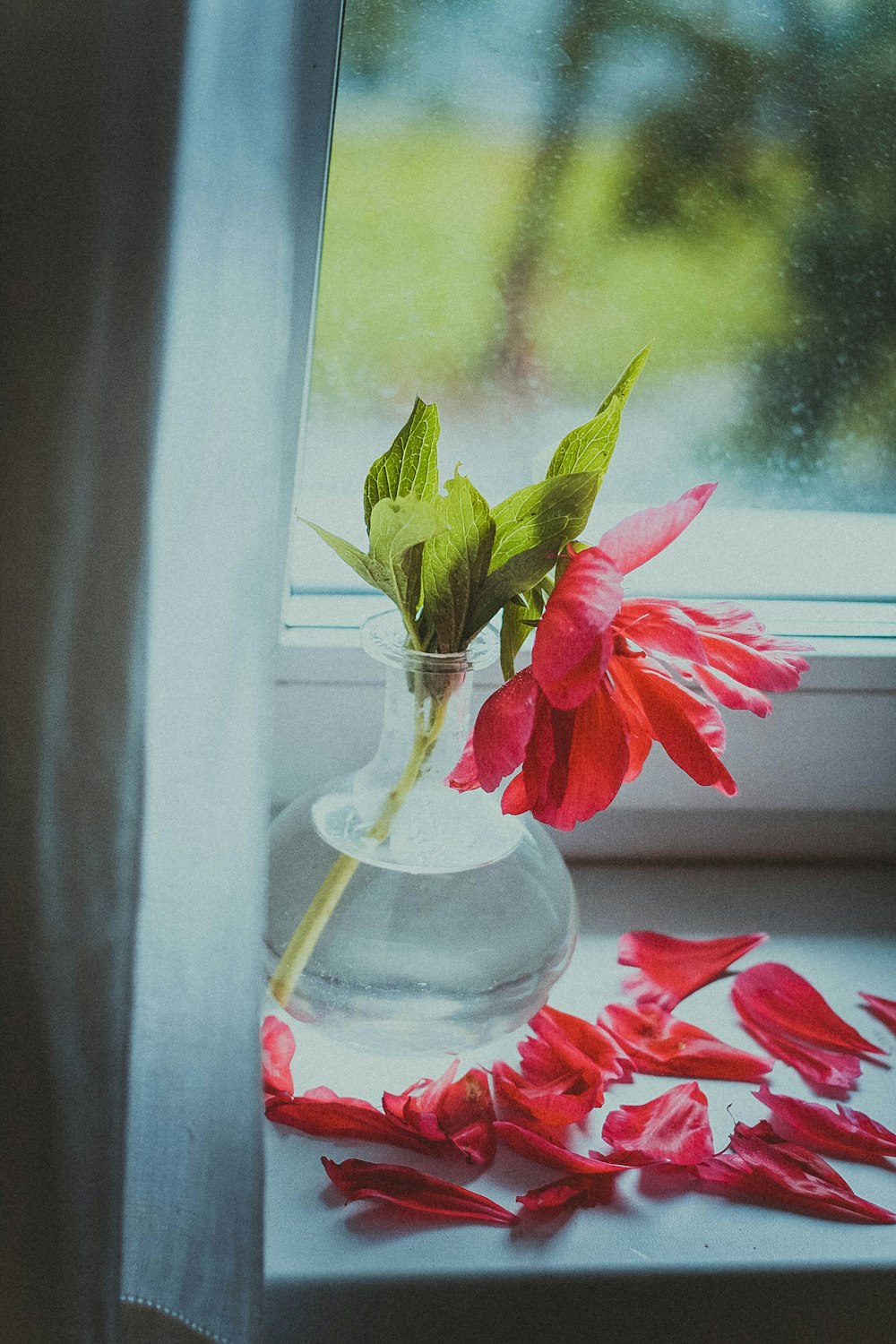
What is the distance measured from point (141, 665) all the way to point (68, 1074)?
5.6 inches

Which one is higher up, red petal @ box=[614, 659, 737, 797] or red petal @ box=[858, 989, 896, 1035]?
red petal @ box=[614, 659, 737, 797]

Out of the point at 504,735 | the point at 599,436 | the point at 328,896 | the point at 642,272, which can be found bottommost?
the point at 328,896

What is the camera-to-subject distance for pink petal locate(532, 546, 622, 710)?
431mm

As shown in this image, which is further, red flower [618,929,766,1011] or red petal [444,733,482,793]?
red flower [618,929,766,1011]

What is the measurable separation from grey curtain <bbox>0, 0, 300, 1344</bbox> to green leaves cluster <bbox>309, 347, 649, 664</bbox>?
0.23 feet

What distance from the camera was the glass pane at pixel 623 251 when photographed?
26.8 inches

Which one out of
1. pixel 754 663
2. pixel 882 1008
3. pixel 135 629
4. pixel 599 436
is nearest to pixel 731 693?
pixel 754 663

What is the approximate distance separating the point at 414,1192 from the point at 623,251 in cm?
56

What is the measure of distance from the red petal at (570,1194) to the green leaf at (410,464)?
0.33m

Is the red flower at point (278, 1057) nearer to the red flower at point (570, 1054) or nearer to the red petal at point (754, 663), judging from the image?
the red flower at point (570, 1054)

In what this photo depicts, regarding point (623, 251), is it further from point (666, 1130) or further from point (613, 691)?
point (666, 1130)

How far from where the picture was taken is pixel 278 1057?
608mm

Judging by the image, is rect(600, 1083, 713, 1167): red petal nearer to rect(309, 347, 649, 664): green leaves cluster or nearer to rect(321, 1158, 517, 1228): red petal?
rect(321, 1158, 517, 1228): red petal

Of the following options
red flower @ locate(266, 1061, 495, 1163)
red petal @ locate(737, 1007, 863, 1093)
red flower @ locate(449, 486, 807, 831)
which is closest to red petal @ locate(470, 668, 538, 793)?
red flower @ locate(449, 486, 807, 831)
